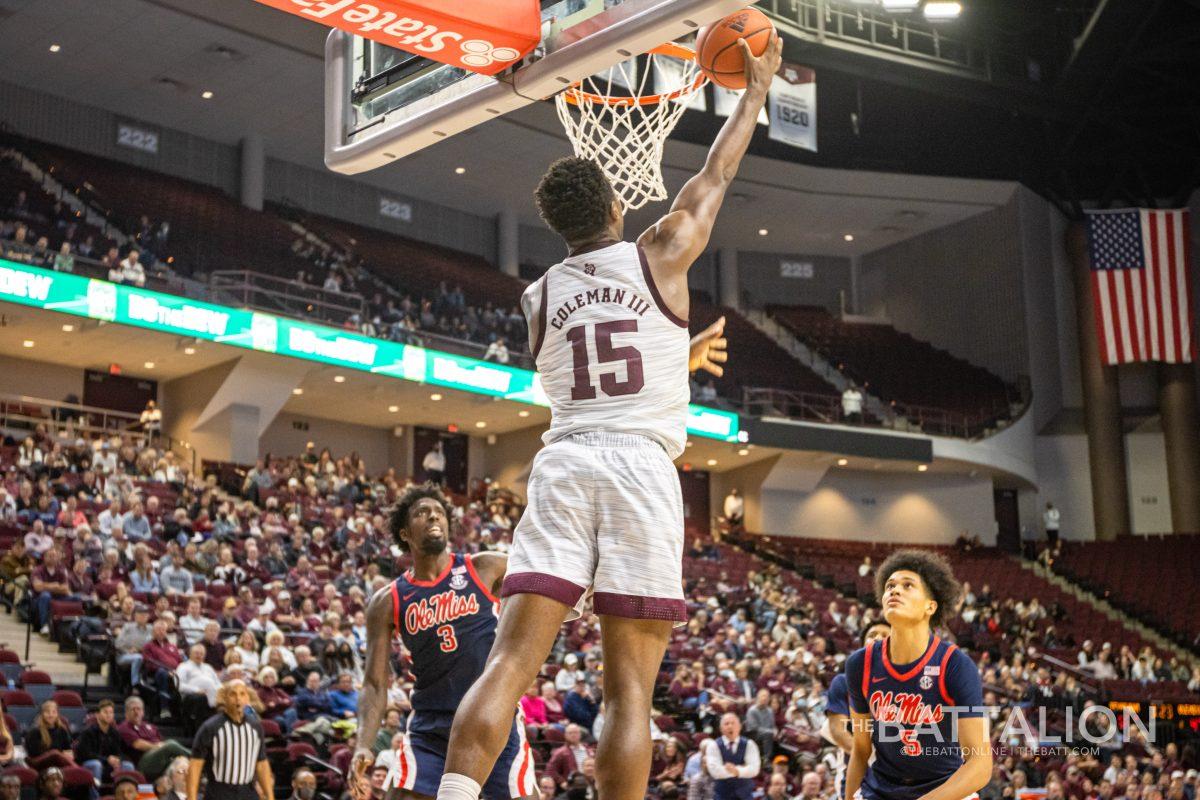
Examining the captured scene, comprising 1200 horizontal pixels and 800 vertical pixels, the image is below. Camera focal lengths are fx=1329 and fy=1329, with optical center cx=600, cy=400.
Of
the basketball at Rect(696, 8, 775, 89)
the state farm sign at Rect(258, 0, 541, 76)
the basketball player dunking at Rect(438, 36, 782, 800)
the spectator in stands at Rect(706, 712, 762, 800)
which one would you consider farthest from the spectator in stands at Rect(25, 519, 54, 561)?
the basketball player dunking at Rect(438, 36, 782, 800)

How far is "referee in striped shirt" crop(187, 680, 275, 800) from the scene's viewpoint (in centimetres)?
858

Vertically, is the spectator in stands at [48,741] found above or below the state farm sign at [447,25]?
below

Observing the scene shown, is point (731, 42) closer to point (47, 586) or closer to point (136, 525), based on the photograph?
point (47, 586)

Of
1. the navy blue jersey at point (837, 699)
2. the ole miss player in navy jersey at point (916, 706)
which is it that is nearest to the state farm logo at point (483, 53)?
the ole miss player in navy jersey at point (916, 706)

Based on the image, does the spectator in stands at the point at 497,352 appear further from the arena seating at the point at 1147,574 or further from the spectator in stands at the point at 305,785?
the spectator in stands at the point at 305,785

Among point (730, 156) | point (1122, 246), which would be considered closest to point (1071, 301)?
point (1122, 246)

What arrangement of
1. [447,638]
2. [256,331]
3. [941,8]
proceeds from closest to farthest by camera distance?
[447,638] → [256,331] → [941,8]

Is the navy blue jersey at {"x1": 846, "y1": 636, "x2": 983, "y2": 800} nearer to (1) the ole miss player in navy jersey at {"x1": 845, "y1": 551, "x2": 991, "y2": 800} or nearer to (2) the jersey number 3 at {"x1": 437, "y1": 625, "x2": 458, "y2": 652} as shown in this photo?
(1) the ole miss player in navy jersey at {"x1": 845, "y1": 551, "x2": 991, "y2": 800}

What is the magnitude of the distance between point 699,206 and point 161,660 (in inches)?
377

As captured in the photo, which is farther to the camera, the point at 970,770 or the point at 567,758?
the point at 567,758

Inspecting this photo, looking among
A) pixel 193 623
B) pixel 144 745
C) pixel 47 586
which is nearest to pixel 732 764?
pixel 144 745

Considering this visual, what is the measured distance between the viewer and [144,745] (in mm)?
10266

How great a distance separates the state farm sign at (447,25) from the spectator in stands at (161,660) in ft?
27.1

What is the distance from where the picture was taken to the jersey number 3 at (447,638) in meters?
5.31
